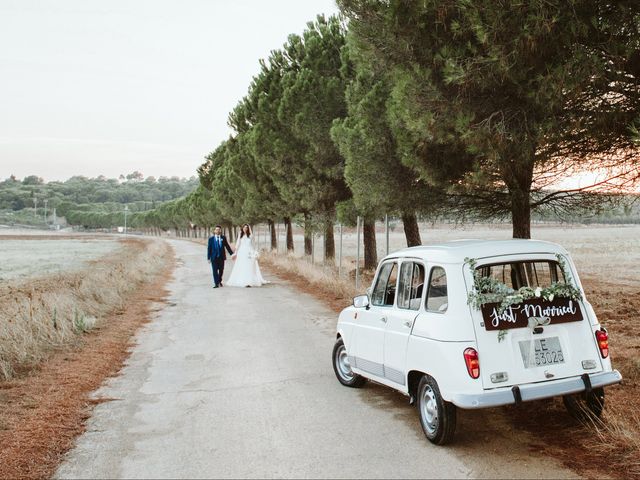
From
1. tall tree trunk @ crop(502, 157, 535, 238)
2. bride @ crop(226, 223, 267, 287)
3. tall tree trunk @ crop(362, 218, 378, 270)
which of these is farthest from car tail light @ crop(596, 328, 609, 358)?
tall tree trunk @ crop(362, 218, 378, 270)

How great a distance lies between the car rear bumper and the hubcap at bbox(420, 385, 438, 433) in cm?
42

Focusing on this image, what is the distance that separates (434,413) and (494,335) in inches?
36.1

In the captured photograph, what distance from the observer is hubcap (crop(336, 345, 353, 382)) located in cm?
757

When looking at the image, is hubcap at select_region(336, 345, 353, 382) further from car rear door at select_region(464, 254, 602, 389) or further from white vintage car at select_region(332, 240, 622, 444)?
car rear door at select_region(464, 254, 602, 389)

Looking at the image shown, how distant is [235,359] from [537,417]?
4618 mm

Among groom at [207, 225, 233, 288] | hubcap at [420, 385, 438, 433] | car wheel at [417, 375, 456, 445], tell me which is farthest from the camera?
groom at [207, 225, 233, 288]

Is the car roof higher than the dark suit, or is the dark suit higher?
the car roof

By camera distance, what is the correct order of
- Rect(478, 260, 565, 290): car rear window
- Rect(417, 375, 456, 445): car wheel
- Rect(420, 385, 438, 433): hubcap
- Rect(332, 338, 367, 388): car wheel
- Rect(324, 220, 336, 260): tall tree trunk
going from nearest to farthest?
Rect(417, 375, 456, 445): car wheel < Rect(420, 385, 438, 433): hubcap < Rect(478, 260, 565, 290): car rear window < Rect(332, 338, 367, 388): car wheel < Rect(324, 220, 336, 260): tall tree trunk

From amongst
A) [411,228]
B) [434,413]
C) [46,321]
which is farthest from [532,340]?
[411,228]

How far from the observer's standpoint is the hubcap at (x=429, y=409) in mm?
5457

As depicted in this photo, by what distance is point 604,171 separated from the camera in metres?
10.5

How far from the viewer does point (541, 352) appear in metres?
5.31

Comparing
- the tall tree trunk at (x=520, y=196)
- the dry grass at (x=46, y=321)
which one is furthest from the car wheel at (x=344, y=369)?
the tall tree trunk at (x=520, y=196)

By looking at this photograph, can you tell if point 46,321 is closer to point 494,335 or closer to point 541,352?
point 494,335
